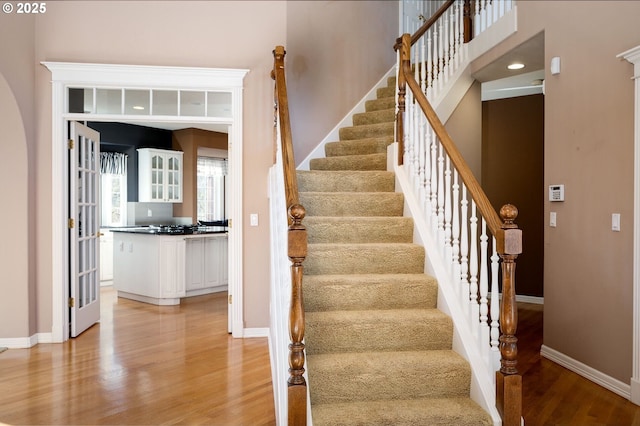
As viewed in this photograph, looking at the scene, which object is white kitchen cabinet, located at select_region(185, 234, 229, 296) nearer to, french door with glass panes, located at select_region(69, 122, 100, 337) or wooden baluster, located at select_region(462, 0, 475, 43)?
french door with glass panes, located at select_region(69, 122, 100, 337)

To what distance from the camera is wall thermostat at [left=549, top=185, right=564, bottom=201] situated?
382cm

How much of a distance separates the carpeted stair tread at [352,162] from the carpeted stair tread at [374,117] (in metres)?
0.88

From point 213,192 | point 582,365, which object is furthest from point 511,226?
point 213,192

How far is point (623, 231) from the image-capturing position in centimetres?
322

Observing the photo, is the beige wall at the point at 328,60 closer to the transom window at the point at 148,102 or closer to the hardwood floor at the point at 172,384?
the transom window at the point at 148,102

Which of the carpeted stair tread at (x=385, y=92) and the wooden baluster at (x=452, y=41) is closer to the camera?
the wooden baluster at (x=452, y=41)

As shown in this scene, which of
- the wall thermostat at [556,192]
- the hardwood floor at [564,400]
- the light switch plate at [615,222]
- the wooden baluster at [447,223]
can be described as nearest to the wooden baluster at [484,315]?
the wooden baluster at [447,223]

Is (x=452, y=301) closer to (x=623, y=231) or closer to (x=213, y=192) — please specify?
(x=623, y=231)

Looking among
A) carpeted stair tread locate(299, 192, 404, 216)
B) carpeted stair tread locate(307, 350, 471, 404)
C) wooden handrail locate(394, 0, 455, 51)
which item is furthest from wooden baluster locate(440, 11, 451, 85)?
carpeted stair tread locate(307, 350, 471, 404)

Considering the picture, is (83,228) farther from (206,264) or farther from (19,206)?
(206,264)

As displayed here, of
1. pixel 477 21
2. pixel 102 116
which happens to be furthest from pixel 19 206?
pixel 477 21

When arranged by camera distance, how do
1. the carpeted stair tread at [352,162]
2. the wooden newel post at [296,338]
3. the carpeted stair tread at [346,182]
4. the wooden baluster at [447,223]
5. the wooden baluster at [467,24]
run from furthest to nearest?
1. the wooden baluster at [467,24]
2. the carpeted stair tread at [352,162]
3. the carpeted stair tread at [346,182]
4. the wooden baluster at [447,223]
5. the wooden newel post at [296,338]

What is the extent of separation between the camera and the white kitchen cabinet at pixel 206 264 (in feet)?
21.8

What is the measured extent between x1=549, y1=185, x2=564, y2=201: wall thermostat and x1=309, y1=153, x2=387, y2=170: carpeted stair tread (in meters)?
1.44
